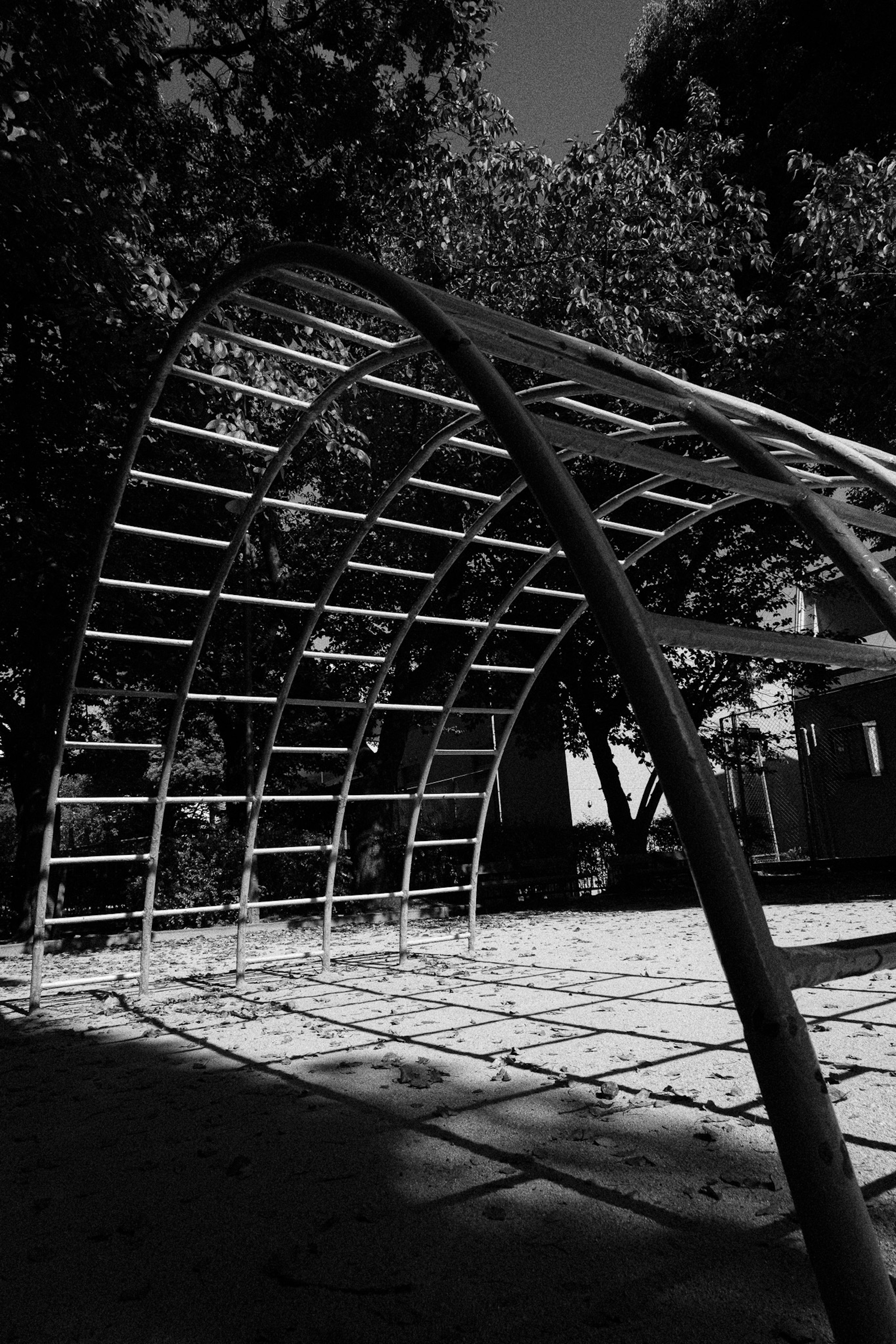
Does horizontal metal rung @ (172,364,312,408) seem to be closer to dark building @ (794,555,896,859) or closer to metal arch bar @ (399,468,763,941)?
metal arch bar @ (399,468,763,941)

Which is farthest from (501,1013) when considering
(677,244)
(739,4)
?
(739,4)

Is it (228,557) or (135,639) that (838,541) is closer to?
(228,557)

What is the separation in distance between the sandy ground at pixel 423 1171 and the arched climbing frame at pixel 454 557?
1178 mm

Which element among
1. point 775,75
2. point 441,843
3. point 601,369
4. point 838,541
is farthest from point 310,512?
point 775,75

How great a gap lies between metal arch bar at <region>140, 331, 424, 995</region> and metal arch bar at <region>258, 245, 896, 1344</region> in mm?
2438

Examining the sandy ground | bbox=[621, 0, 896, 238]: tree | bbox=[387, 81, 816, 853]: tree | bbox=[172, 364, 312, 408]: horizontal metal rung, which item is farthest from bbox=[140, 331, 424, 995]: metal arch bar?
bbox=[621, 0, 896, 238]: tree

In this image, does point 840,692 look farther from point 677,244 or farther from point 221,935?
point 221,935

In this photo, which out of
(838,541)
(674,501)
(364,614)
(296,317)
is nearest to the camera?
(838,541)

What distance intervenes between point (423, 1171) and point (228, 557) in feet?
11.4

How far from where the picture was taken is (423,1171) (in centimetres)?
298

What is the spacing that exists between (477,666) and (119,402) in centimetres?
644

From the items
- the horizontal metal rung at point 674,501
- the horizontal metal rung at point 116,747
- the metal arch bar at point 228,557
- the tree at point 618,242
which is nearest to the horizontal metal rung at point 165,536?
the metal arch bar at point 228,557

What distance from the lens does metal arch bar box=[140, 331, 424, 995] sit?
165 inches

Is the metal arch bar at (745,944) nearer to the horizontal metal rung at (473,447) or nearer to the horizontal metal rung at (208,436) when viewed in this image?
the horizontal metal rung at (473,447)
